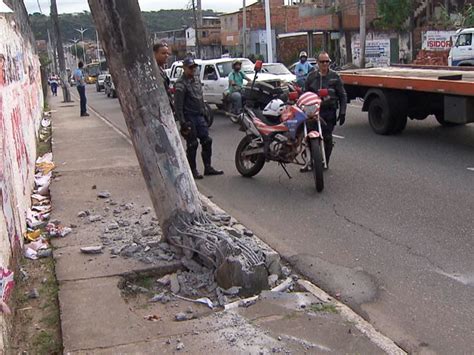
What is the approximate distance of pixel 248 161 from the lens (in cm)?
932

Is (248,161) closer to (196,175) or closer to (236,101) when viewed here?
(196,175)

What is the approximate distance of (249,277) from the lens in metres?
4.66

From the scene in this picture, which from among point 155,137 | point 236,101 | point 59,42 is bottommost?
point 236,101

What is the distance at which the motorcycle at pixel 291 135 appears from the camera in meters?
8.02

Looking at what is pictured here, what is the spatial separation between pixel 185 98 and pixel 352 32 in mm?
37528

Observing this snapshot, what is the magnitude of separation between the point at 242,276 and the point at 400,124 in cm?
832

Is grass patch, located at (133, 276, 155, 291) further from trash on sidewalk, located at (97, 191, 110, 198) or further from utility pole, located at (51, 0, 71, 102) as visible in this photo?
utility pole, located at (51, 0, 71, 102)

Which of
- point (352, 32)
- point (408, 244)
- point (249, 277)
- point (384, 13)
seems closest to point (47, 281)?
point (249, 277)

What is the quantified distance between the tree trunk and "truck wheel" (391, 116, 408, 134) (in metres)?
7.59

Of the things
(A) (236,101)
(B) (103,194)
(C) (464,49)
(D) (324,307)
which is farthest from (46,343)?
(C) (464,49)

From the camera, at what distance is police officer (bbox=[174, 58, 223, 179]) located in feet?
29.1

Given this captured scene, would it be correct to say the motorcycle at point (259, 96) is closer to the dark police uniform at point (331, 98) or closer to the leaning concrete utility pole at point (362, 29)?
the dark police uniform at point (331, 98)

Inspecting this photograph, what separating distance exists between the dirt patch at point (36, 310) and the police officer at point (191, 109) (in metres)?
3.83

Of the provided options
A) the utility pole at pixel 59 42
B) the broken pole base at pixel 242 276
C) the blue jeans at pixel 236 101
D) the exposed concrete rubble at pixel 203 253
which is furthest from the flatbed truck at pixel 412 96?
the utility pole at pixel 59 42
